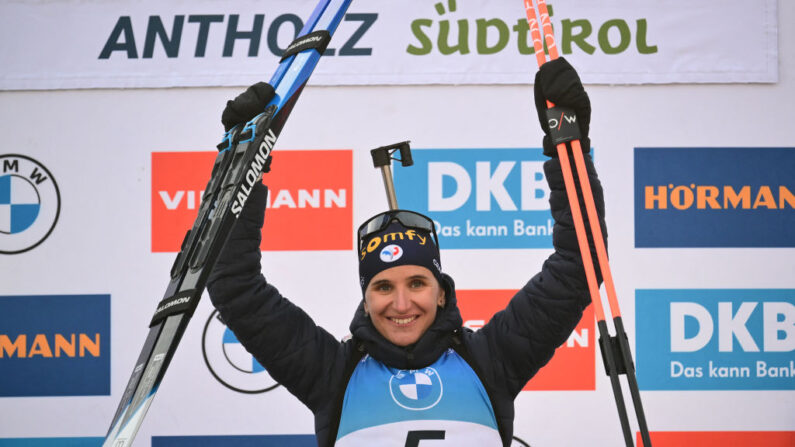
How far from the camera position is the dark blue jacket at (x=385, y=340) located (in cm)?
158

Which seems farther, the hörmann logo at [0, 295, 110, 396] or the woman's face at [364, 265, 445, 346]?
the hörmann logo at [0, 295, 110, 396]

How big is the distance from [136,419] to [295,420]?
1.57m

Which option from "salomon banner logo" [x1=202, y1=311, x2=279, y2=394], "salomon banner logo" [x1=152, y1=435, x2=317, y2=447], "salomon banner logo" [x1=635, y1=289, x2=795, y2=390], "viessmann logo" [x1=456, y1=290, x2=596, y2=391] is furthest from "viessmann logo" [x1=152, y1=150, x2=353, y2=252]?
"salomon banner logo" [x1=635, y1=289, x2=795, y2=390]

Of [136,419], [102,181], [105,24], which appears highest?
[105,24]

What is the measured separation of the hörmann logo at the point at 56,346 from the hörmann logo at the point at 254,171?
5.02ft

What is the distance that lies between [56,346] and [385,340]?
5.62 ft

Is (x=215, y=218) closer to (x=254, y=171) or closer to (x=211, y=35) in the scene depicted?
(x=254, y=171)

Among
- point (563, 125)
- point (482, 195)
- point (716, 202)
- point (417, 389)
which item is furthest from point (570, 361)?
point (563, 125)

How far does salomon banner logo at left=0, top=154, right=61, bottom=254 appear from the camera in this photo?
9.34ft

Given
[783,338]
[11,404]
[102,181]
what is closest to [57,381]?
[11,404]

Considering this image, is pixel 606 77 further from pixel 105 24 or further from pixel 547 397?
pixel 105 24

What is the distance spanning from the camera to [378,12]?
2.81 metres

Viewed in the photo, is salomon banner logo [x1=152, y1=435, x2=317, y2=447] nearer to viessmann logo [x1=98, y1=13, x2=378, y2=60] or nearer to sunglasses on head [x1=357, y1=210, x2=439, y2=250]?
sunglasses on head [x1=357, y1=210, x2=439, y2=250]

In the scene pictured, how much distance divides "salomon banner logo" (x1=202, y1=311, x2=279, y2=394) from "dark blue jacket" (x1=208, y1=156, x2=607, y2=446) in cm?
118
